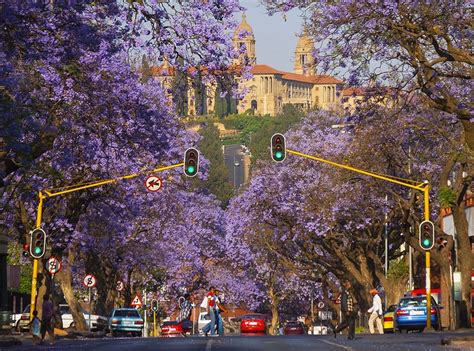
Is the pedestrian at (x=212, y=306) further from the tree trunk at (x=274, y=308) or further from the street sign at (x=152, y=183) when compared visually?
the tree trunk at (x=274, y=308)

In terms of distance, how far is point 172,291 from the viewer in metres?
108

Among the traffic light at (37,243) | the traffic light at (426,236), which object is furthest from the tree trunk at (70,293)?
the traffic light at (426,236)

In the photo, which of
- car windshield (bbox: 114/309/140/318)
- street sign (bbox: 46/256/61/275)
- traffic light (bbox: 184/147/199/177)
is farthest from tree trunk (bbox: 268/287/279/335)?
traffic light (bbox: 184/147/199/177)

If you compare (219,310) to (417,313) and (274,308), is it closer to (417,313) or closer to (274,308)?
(417,313)

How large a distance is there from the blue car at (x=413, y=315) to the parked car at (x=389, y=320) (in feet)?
12.6

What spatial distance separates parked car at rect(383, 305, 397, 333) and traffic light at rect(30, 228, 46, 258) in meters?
20.4

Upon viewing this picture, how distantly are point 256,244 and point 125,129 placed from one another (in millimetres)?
47774

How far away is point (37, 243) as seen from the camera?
4584cm

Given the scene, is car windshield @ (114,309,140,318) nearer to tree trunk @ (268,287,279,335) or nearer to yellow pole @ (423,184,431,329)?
yellow pole @ (423,184,431,329)

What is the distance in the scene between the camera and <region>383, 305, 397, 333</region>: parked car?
6144 cm

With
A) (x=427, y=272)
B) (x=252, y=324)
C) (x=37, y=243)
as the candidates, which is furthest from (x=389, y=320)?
(x=37, y=243)

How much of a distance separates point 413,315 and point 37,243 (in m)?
17.9

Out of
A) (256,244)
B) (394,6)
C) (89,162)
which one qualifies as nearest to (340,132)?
(256,244)

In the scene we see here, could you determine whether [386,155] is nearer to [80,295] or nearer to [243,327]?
[243,327]
